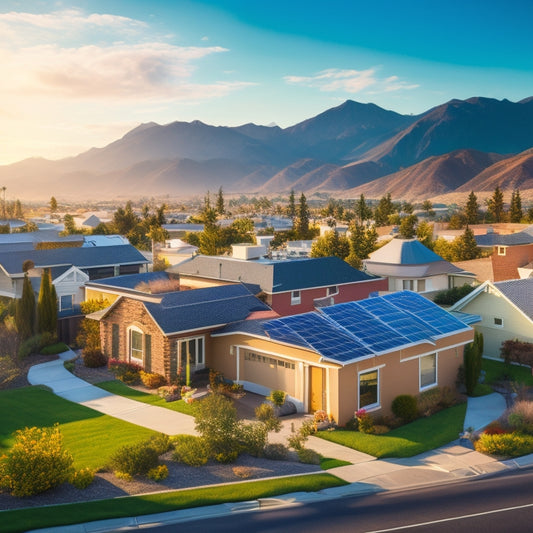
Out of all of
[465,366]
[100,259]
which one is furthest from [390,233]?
[465,366]

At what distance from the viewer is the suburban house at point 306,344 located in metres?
24.8

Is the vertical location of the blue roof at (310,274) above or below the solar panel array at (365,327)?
above

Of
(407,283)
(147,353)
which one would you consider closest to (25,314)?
(147,353)

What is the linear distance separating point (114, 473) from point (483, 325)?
2505cm

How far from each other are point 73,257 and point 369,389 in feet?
104

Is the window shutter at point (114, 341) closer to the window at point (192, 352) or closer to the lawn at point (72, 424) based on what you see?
the window at point (192, 352)

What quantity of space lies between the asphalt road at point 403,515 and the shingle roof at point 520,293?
18.3 m

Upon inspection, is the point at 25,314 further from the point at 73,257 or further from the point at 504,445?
the point at 504,445

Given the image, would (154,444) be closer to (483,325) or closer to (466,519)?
(466,519)

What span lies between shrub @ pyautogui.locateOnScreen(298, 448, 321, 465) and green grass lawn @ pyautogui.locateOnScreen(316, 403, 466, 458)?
6.94 ft

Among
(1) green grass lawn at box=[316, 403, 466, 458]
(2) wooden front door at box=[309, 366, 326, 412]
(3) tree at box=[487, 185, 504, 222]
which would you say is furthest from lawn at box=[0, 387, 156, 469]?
(3) tree at box=[487, 185, 504, 222]

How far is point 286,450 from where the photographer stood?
67.1 feet

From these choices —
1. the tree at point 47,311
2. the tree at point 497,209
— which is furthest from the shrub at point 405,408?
the tree at point 497,209

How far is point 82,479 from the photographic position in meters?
16.9
